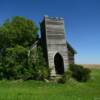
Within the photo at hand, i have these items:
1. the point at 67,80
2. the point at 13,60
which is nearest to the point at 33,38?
the point at 13,60

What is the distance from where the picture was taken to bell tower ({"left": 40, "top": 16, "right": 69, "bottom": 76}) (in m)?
31.6

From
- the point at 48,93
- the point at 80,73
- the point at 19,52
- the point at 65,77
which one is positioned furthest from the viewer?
the point at 80,73

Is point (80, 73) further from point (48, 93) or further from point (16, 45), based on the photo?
point (48, 93)

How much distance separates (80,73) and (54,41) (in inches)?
206

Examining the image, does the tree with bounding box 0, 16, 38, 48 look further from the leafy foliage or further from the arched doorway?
the arched doorway

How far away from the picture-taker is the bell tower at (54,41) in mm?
31608

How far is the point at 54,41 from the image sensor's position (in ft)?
105

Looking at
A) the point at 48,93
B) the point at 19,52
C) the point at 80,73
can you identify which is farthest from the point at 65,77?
the point at 48,93

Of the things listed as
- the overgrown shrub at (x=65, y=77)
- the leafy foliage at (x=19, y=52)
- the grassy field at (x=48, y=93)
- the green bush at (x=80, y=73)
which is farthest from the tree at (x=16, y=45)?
the green bush at (x=80, y=73)

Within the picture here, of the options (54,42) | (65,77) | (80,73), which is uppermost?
(54,42)

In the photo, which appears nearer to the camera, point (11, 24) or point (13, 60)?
point (13, 60)

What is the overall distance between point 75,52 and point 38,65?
21.2 ft

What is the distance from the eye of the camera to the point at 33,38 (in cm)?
3447

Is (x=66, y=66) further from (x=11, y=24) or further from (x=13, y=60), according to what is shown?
(x=11, y=24)
